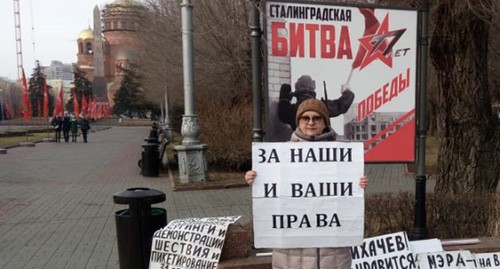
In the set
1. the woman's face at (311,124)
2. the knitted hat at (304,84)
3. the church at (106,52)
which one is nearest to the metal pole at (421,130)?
the knitted hat at (304,84)

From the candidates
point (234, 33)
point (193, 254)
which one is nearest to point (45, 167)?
point (234, 33)

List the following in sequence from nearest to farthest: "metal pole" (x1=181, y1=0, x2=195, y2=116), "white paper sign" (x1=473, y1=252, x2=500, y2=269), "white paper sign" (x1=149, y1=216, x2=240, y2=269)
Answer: "white paper sign" (x1=149, y1=216, x2=240, y2=269) → "white paper sign" (x1=473, y1=252, x2=500, y2=269) → "metal pole" (x1=181, y1=0, x2=195, y2=116)

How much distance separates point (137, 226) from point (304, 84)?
2.25 meters

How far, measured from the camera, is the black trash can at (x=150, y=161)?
1426 centimetres

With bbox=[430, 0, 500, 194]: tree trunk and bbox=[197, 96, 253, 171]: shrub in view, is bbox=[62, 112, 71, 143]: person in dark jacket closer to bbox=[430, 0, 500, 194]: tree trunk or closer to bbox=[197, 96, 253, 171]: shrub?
bbox=[197, 96, 253, 171]: shrub

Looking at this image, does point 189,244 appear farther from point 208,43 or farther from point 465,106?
point 208,43

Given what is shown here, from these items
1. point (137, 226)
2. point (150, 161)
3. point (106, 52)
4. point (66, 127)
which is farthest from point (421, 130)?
point (106, 52)

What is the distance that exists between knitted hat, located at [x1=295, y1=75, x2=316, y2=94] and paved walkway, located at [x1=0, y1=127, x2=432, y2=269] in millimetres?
2961

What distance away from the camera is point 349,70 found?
5.23m

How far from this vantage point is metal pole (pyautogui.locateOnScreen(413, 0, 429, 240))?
4.90m

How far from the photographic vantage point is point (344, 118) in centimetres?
534

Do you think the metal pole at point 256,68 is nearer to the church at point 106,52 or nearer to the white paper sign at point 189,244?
the white paper sign at point 189,244

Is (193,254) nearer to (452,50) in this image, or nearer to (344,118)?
(344,118)

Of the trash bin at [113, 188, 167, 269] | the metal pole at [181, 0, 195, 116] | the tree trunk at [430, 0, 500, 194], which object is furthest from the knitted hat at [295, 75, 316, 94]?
the metal pole at [181, 0, 195, 116]
